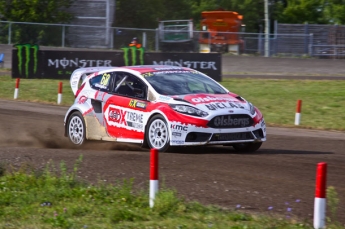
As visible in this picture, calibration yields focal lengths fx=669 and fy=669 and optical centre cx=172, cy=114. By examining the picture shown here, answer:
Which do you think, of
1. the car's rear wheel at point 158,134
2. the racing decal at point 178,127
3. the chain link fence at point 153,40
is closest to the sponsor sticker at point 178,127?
the racing decal at point 178,127

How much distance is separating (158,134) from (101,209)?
3998mm

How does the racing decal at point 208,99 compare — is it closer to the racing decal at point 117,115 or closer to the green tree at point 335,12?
the racing decal at point 117,115

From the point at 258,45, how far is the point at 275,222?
1502 inches

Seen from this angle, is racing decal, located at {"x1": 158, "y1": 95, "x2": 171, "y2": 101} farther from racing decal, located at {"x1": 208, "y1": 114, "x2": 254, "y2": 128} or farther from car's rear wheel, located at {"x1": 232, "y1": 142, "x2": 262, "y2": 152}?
car's rear wheel, located at {"x1": 232, "y1": 142, "x2": 262, "y2": 152}

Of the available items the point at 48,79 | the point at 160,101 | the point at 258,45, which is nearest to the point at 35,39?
the point at 48,79

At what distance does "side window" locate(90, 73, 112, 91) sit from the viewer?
1240 cm

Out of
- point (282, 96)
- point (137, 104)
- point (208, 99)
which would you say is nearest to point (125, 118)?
point (137, 104)

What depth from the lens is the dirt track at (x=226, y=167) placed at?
7.71 m

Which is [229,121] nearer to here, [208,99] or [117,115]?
[208,99]

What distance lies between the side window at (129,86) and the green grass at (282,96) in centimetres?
687

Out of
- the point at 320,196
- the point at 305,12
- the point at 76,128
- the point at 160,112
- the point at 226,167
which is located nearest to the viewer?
the point at 320,196

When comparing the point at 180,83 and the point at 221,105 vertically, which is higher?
the point at 180,83

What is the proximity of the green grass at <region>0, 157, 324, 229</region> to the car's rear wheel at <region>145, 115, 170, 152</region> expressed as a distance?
2.45m

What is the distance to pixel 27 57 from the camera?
27.6 m
